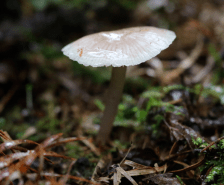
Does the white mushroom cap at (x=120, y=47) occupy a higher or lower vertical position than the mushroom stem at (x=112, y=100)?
higher

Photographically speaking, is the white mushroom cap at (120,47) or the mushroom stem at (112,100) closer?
the white mushroom cap at (120,47)

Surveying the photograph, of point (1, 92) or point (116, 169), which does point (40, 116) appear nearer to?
point (1, 92)

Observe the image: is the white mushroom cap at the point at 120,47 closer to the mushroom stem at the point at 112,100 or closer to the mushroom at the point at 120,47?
the mushroom at the point at 120,47

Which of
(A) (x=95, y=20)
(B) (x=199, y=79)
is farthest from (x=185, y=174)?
(A) (x=95, y=20)

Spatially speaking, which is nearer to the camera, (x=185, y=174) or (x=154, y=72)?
(x=185, y=174)

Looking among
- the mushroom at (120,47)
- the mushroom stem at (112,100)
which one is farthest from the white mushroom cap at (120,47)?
the mushroom stem at (112,100)

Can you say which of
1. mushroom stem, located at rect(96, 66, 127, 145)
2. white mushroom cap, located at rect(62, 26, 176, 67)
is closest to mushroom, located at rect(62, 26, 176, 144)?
white mushroom cap, located at rect(62, 26, 176, 67)

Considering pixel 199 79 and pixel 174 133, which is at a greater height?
pixel 199 79
